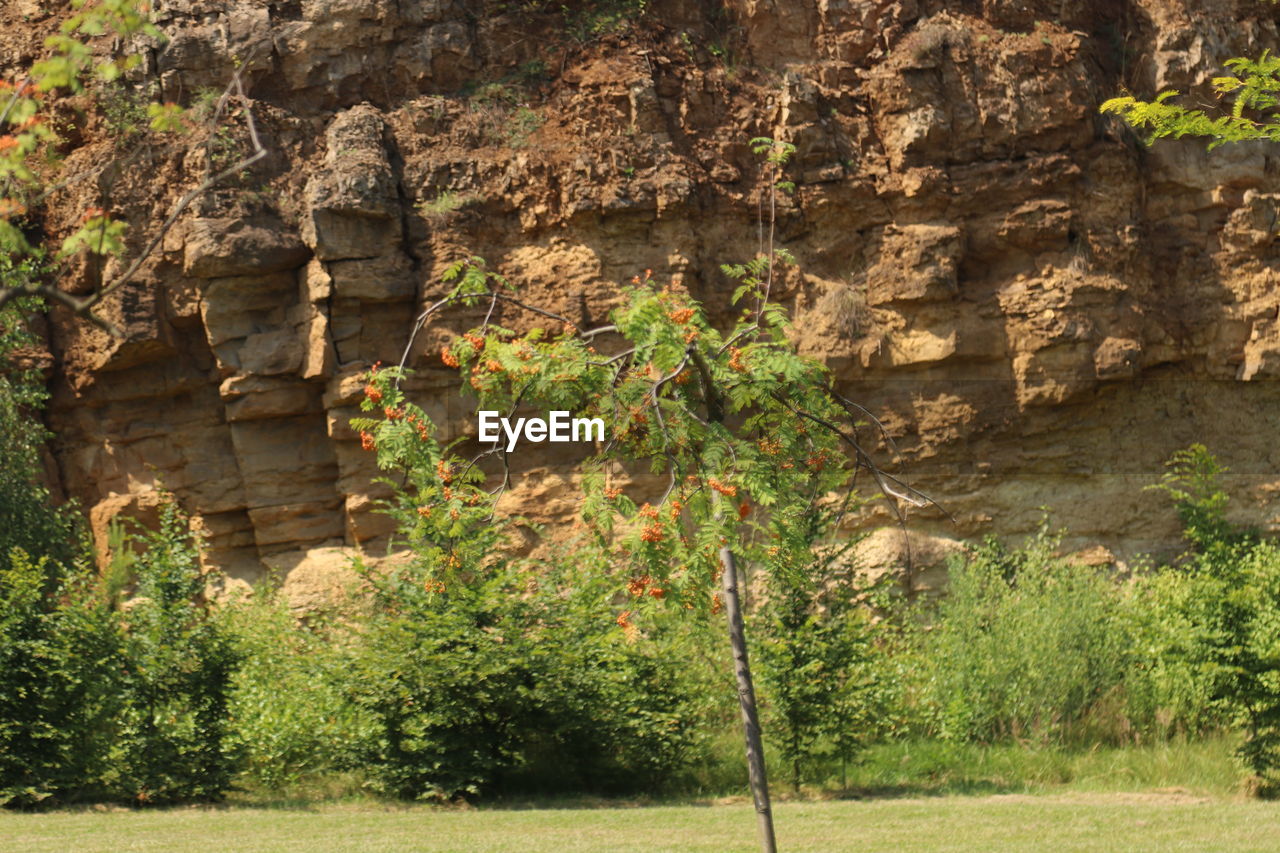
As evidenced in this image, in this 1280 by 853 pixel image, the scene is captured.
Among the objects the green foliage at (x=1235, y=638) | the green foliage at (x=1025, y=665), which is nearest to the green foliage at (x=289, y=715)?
the green foliage at (x=1025, y=665)

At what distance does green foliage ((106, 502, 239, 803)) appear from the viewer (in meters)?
12.2

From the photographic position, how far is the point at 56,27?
18.4 metres

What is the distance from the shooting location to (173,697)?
12.3 m

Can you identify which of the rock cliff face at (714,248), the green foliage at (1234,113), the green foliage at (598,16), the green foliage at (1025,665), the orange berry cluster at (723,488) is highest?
the green foliage at (598,16)

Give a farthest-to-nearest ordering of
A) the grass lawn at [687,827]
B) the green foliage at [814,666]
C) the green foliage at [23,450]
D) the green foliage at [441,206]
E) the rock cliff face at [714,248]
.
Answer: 1. the green foliage at [441,206]
2. the rock cliff face at [714,248]
3. the green foliage at [23,450]
4. the green foliage at [814,666]
5. the grass lawn at [687,827]

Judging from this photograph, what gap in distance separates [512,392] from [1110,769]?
9545 mm

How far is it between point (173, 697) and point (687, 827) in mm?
5054

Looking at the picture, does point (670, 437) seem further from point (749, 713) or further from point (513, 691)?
point (513, 691)

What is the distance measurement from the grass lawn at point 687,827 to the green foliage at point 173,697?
1.56 feet

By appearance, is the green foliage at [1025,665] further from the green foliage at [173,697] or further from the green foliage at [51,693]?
the green foliage at [51,693]

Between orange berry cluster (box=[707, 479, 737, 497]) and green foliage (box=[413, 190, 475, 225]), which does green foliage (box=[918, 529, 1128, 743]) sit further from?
orange berry cluster (box=[707, 479, 737, 497])

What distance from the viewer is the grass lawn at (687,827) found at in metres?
10.1

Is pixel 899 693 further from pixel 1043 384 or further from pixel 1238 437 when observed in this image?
pixel 1238 437

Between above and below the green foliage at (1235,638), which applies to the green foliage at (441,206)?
above
